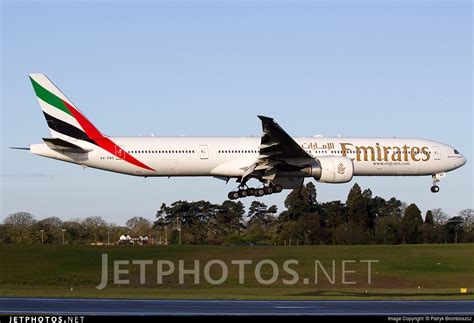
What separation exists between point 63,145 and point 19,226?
23.9m

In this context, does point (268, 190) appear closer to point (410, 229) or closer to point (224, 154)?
point (224, 154)

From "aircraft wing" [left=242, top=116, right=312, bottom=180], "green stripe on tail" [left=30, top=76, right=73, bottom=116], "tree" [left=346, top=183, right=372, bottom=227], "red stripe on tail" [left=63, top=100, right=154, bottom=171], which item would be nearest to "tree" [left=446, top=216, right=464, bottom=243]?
"tree" [left=346, top=183, right=372, bottom=227]

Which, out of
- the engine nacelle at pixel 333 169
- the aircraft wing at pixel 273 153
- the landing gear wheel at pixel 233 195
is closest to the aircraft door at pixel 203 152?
the aircraft wing at pixel 273 153

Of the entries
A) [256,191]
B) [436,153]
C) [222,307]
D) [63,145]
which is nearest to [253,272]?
[256,191]

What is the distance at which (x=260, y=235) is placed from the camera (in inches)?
3196

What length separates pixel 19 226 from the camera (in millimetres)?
Result: 72188

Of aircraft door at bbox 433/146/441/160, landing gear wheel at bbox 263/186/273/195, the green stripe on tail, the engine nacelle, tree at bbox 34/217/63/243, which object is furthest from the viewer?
tree at bbox 34/217/63/243

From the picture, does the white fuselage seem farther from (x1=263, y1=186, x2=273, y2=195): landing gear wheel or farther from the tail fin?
(x1=263, y1=186, x2=273, y2=195): landing gear wheel

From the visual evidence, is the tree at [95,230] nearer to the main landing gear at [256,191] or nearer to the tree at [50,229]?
the tree at [50,229]

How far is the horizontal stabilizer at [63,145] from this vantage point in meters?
50.0

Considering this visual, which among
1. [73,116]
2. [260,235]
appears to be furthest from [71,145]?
[260,235]

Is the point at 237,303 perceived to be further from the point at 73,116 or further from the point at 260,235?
the point at 260,235

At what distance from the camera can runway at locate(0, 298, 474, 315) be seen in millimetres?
26609

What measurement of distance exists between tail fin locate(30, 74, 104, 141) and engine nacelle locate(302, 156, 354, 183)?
12.4m
